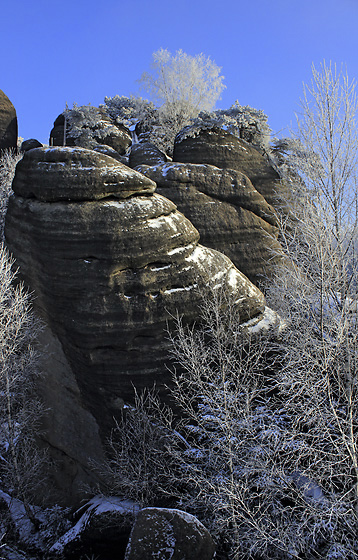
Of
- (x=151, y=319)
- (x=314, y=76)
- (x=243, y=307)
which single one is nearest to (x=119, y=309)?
(x=151, y=319)

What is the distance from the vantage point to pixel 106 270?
11.9 meters

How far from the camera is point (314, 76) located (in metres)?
11.3

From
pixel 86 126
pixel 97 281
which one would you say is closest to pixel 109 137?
pixel 86 126

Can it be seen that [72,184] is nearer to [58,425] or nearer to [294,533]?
[58,425]

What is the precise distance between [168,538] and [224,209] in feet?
46.7

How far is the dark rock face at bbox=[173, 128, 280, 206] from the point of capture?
74.1 ft

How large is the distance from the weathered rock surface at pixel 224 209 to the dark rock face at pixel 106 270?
6.19 m

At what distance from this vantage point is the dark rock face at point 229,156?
22.6 metres

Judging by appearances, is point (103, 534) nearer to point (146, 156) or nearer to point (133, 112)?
point (146, 156)

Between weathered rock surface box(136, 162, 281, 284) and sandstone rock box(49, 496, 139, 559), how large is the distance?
11.8 metres

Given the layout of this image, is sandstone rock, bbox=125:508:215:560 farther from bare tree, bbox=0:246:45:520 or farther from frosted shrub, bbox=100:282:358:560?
bare tree, bbox=0:246:45:520

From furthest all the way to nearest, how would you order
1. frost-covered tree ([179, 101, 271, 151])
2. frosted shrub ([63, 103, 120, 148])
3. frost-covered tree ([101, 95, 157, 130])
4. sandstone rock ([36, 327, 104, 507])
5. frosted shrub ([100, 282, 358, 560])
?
frost-covered tree ([101, 95, 157, 130]) < frosted shrub ([63, 103, 120, 148]) < frost-covered tree ([179, 101, 271, 151]) < sandstone rock ([36, 327, 104, 507]) < frosted shrub ([100, 282, 358, 560])

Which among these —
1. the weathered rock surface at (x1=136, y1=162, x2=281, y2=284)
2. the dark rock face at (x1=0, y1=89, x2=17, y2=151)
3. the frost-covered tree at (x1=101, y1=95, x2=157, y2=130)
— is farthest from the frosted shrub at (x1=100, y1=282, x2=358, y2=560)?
the dark rock face at (x1=0, y1=89, x2=17, y2=151)

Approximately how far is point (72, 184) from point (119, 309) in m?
3.96
